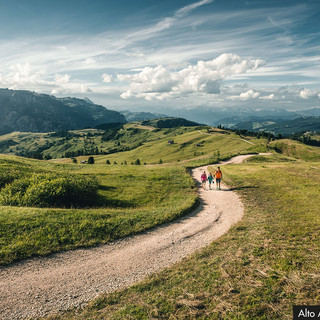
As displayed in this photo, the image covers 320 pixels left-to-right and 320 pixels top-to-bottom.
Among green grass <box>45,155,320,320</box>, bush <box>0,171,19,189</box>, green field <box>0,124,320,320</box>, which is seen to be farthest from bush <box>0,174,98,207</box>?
green grass <box>45,155,320,320</box>

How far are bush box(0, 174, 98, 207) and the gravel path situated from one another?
1147 cm

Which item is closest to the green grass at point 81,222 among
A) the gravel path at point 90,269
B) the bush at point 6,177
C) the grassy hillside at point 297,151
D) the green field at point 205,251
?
the green field at point 205,251

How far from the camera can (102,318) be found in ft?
31.9

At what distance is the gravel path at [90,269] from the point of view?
35.3 ft

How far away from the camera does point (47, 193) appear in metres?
24.7

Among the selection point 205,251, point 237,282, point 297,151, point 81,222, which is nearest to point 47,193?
point 81,222

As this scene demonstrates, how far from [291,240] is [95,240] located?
632 inches

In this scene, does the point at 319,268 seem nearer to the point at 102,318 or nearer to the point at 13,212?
the point at 102,318

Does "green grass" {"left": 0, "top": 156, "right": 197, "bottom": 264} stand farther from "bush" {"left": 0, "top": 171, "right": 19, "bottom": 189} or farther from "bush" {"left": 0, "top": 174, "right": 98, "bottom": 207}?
"bush" {"left": 0, "top": 174, "right": 98, "bottom": 207}

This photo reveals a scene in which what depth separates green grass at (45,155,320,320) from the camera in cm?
983

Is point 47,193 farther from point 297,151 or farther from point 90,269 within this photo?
point 297,151

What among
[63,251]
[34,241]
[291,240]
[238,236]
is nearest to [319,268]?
[291,240]

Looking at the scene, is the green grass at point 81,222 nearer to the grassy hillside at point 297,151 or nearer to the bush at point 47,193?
the bush at point 47,193

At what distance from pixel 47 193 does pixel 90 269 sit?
49.4 feet
